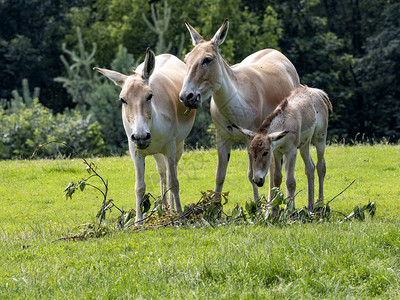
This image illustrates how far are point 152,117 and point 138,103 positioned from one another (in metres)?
0.47

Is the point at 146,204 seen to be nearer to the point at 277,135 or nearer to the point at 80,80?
the point at 277,135

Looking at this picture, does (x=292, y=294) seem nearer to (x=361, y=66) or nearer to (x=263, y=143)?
(x=263, y=143)

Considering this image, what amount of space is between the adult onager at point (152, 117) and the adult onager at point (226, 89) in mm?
517

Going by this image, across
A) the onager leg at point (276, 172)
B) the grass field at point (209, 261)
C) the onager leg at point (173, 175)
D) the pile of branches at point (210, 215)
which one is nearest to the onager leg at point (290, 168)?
the onager leg at point (276, 172)

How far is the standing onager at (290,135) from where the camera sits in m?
8.11

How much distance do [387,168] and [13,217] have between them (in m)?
7.69

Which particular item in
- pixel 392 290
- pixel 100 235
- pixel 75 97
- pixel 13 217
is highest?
pixel 392 290

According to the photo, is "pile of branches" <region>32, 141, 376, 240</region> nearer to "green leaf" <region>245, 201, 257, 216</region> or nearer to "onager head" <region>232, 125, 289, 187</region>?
"green leaf" <region>245, 201, 257, 216</region>

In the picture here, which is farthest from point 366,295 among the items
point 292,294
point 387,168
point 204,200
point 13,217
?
point 387,168

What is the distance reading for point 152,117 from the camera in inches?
338

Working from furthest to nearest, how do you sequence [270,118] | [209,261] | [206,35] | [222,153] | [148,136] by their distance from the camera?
[206,35] → [222,153] → [270,118] → [148,136] → [209,261]

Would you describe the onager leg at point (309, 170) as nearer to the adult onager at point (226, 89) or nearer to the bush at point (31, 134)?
the adult onager at point (226, 89)

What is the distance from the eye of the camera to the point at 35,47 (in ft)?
132

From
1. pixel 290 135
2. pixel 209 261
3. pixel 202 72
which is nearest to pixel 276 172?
pixel 290 135
